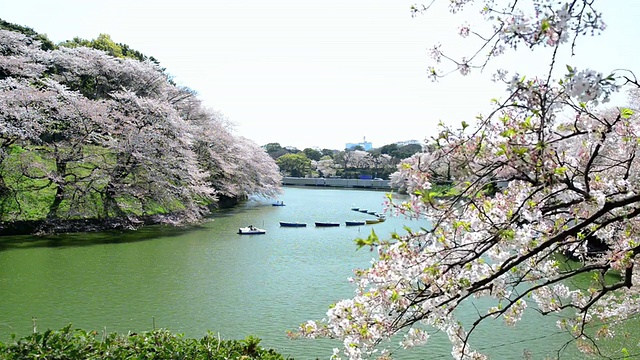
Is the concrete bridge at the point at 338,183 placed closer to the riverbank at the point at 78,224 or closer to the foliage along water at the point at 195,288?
the riverbank at the point at 78,224

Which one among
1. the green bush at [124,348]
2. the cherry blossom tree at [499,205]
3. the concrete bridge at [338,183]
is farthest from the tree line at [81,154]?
the concrete bridge at [338,183]

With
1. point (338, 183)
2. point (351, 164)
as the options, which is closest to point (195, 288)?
point (338, 183)

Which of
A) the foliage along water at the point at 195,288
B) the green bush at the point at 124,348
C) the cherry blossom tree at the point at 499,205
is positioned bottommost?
the foliage along water at the point at 195,288

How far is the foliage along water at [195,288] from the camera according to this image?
5.49m

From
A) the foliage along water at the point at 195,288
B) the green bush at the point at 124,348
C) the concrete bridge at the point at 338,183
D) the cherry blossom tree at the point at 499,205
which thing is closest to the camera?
the cherry blossom tree at the point at 499,205

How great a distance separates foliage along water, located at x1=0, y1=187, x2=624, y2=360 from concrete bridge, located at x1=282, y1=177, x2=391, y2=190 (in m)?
32.7

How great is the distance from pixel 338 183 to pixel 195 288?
A: 41.4 meters

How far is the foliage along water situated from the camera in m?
5.49

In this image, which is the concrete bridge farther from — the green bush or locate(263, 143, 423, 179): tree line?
the green bush

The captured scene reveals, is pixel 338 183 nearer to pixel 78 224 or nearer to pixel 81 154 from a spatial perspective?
pixel 81 154

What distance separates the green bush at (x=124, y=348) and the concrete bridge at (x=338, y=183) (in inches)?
1643

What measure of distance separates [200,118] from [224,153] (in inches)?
87.8

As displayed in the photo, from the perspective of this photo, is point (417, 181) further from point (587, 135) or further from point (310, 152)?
point (310, 152)

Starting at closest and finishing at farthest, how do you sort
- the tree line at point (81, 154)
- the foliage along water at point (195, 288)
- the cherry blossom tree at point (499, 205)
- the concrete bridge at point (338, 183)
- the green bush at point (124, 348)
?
the cherry blossom tree at point (499, 205) < the green bush at point (124, 348) < the foliage along water at point (195, 288) < the tree line at point (81, 154) < the concrete bridge at point (338, 183)
